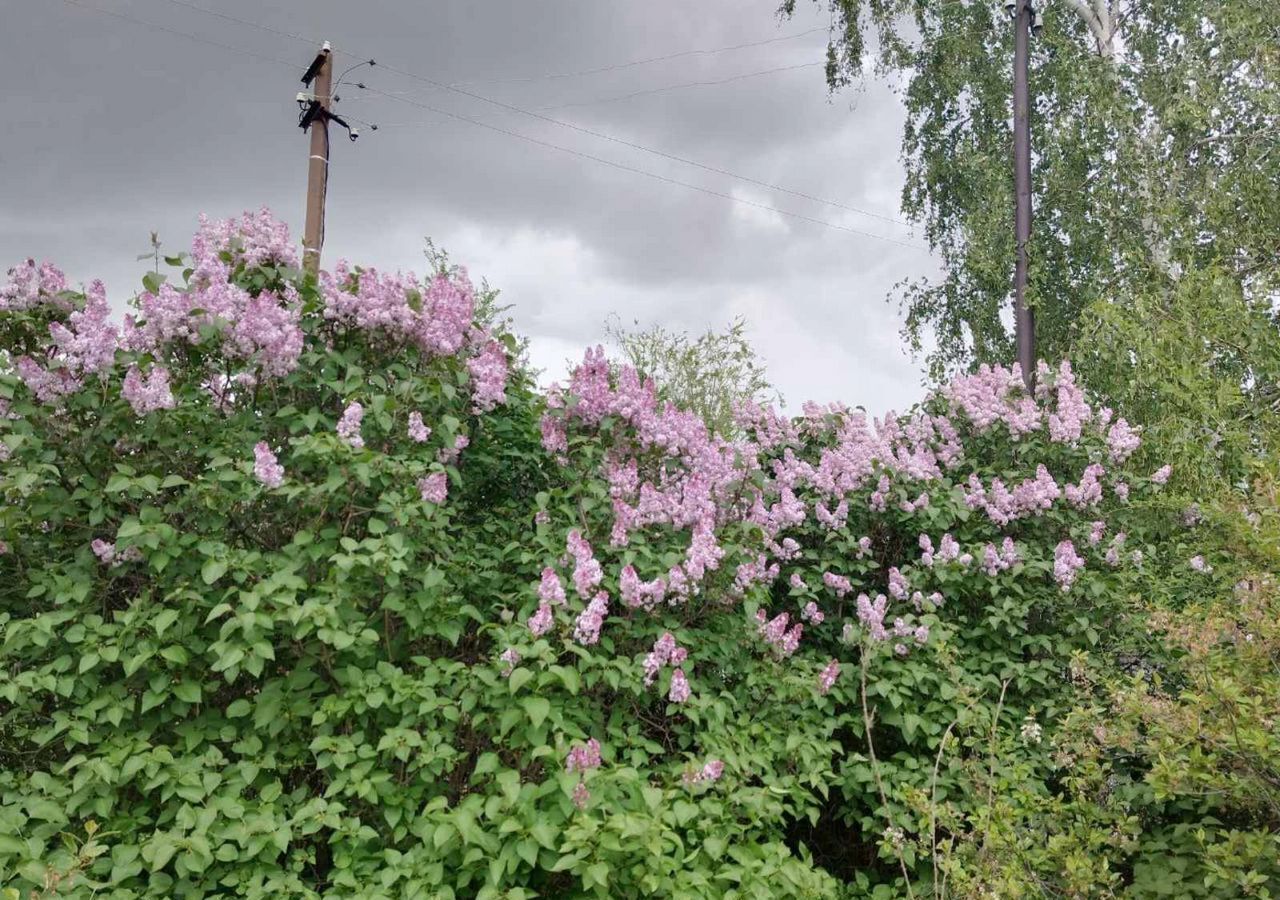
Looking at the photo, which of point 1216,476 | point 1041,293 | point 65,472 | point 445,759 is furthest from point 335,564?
point 1041,293

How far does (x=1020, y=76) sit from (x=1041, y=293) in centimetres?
329

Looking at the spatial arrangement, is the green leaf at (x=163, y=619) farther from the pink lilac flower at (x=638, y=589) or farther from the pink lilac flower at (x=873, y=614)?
the pink lilac flower at (x=873, y=614)

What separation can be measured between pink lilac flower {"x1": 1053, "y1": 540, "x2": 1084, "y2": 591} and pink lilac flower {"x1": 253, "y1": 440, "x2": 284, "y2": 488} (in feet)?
11.9

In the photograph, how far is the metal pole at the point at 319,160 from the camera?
10242 millimetres

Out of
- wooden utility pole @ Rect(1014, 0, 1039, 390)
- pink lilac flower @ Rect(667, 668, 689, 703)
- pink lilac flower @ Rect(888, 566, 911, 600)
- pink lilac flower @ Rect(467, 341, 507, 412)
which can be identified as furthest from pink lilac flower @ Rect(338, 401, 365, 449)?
wooden utility pole @ Rect(1014, 0, 1039, 390)

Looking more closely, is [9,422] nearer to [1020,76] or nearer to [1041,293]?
[1020,76]

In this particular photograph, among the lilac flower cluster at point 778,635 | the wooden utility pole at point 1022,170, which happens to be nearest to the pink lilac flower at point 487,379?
the lilac flower cluster at point 778,635

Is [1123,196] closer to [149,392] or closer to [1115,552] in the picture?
[1115,552]

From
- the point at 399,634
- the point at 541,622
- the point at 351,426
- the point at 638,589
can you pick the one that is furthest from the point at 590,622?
the point at 351,426

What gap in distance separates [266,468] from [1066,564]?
146 inches

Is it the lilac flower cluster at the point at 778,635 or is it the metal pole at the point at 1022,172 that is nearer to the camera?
the lilac flower cluster at the point at 778,635

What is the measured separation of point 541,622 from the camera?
12.0ft

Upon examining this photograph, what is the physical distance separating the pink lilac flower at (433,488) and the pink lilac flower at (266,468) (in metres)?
0.50

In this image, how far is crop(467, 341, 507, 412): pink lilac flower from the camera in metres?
4.31
